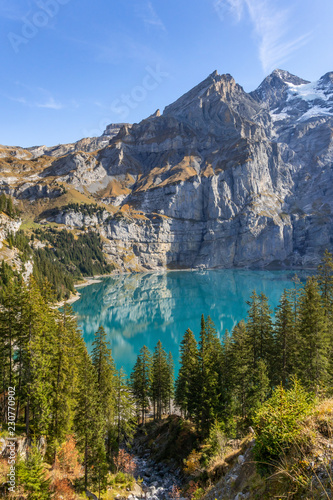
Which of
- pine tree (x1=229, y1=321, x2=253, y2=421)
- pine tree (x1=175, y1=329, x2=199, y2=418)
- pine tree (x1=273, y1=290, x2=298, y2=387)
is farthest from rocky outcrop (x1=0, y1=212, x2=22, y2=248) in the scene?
pine tree (x1=273, y1=290, x2=298, y2=387)

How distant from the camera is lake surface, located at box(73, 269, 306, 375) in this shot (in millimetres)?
82000

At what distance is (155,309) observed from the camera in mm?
118562

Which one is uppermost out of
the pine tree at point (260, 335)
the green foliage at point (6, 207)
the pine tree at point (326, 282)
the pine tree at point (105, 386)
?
the green foliage at point (6, 207)

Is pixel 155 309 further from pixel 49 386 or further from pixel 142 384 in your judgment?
pixel 49 386

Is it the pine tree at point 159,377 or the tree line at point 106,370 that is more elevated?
the tree line at point 106,370

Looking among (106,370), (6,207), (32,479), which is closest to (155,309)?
(6,207)

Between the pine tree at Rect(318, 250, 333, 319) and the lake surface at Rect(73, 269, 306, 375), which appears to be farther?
the lake surface at Rect(73, 269, 306, 375)

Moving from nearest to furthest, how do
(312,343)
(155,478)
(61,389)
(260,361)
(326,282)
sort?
(61,389) → (312,343) → (155,478) → (260,361) → (326,282)

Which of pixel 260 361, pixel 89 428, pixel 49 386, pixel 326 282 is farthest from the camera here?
pixel 326 282

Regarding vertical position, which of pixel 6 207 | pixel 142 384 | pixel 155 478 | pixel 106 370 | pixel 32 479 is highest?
pixel 6 207

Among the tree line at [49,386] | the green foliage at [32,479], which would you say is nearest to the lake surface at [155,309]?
the tree line at [49,386]

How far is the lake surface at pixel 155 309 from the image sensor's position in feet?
269

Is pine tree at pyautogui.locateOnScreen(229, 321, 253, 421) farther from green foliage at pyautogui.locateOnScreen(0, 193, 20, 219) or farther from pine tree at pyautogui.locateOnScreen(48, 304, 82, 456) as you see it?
green foliage at pyautogui.locateOnScreen(0, 193, 20, 219)

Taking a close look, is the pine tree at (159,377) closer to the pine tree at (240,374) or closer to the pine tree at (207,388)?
the pine tree at (207,388)
